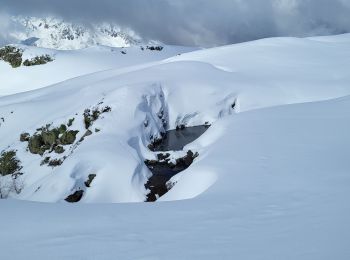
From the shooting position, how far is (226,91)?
1943 inches

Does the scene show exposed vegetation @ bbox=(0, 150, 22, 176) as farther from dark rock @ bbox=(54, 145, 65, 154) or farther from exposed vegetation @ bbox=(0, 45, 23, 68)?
exposed vegetation @ bbox=(0, 45, 23, 68)

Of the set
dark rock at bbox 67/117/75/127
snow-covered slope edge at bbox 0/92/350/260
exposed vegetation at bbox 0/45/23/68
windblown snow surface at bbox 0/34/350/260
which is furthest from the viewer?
exposed vegetation at bbox 0/45/23/68

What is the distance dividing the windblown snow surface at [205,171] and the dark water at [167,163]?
1.12 meters

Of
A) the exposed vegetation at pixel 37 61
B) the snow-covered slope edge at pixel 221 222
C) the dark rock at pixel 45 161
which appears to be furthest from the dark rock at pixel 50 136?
the exposed vegetation at pixel 37 61

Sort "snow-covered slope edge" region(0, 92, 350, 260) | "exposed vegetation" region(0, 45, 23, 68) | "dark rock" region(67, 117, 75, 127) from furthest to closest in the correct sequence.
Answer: "exposed vegetation" region(0, 45, 23, 68) → "dark rock" region(67, 117, 75, 127) → "snow-covered slope edge" region(0, 92, 350, 260)

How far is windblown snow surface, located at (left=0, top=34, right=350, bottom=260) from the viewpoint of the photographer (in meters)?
6.86

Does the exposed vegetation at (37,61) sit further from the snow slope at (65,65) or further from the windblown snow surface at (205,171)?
the windblown snow surface at (205,171)

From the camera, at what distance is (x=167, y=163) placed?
120ft

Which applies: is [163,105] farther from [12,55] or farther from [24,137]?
[12,55]

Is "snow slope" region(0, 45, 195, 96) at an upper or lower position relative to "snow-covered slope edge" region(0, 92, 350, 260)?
upper

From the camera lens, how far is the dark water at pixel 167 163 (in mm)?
31500

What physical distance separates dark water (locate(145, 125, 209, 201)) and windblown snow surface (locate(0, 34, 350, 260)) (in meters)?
1.12

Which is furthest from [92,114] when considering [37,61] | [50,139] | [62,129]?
[37,61]

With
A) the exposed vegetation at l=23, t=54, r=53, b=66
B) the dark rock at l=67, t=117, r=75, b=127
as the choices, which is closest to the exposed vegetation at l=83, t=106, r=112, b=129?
the dark rock at l=67, t=117, r=75, b=127
